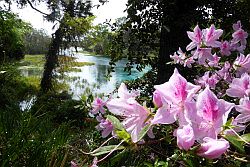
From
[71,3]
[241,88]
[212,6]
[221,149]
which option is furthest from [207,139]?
[71,3]

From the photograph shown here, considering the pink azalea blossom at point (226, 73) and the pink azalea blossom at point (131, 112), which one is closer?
the pink azalea blossom at point (131, 112)

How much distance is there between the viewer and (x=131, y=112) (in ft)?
2.43

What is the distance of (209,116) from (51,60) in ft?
44.3

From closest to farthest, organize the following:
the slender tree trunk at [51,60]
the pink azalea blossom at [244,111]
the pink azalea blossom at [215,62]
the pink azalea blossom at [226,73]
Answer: the pink azalea blossom at [244,111]
the pink azalea blossom at [226,73]
the pink azalea blossom at [215,62]
the slender tree trunk at [51,60]

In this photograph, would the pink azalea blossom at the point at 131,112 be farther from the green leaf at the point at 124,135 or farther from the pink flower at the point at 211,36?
the pink flower at the point at 211,36

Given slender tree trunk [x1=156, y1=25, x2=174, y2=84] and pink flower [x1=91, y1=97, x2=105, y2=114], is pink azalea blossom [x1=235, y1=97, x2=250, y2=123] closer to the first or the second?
pink flower [x1=91, y1=97, x2=105, y2=114]

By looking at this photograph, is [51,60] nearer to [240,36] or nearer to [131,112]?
[240,36]

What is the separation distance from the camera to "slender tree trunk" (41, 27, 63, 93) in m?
13.5

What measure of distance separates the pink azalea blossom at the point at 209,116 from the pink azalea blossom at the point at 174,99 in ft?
0.08

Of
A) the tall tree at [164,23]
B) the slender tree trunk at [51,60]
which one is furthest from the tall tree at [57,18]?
the tall tree at [164,23]

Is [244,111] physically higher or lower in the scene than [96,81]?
higher

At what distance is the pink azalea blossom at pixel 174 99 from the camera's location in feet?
2.19

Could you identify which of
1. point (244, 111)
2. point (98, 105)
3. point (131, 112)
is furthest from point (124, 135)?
point (98, 105)

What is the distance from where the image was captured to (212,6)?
423cm
